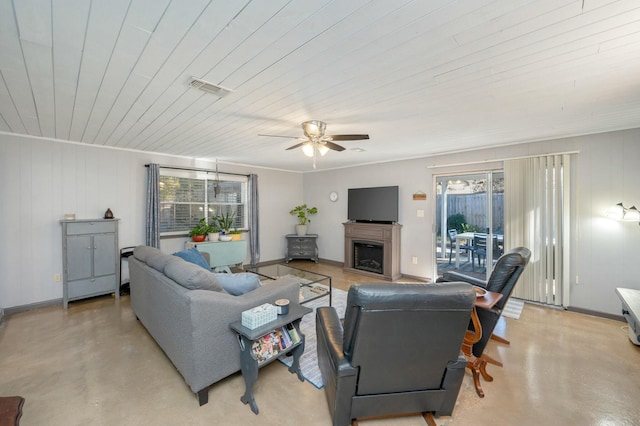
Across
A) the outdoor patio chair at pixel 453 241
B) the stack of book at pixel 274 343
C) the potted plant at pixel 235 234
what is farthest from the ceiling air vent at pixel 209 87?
the outdoor patio chair at pixel 453 241

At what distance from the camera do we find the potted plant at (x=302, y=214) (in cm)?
661

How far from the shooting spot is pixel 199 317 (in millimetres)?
1820

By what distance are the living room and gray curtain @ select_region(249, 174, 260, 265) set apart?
52cm

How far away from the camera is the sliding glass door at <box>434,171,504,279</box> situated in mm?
4191

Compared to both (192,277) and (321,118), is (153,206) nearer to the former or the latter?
(192,277)

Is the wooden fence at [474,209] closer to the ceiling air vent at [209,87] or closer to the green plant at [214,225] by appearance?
the ceiling air vent at [209,87]

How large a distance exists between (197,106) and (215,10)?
1.36 m

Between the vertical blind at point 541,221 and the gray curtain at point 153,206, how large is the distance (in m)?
5.71

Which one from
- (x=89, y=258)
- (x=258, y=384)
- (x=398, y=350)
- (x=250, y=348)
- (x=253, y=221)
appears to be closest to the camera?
(x=398, y=350)

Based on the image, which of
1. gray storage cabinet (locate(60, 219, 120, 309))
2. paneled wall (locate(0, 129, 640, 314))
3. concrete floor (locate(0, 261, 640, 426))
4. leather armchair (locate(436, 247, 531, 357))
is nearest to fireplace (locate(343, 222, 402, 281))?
paneled wall (locate(0, 129, 640, 314))

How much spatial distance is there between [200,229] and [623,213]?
20.4 feet

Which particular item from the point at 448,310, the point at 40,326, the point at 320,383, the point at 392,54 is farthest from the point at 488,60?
the point at 40,326

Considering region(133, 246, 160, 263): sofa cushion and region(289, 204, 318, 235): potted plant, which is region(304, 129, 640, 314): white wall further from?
region(133, 246, 160, 263): sofa cushion

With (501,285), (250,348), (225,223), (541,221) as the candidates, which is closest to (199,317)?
(250,348)
